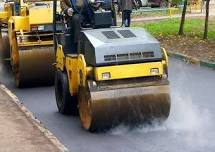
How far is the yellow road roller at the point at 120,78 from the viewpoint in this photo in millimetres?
8758

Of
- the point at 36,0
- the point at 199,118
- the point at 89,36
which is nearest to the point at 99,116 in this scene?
the point at 89,36

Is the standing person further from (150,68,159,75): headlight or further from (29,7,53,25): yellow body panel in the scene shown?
(150,68,159,75): headlight

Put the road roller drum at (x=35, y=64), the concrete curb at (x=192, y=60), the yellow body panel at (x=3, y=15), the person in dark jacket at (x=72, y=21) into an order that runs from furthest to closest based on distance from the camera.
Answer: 1. the yellow body panel at (x=3, y=15)
2. the concrete curb at (x=192, y=60)
3. the road roller drum at (x=35, y=64)
4. the person in dark jacket at (x=72, y=21)

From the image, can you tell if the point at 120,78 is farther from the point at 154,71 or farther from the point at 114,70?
the point at 154,71

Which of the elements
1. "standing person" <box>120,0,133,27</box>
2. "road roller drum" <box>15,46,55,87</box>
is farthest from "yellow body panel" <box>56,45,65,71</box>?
"standing person" <box>120,0,133,27</box>

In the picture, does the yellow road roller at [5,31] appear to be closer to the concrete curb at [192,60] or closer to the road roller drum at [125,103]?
the concrete curb at [192,60]

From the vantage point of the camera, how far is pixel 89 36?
29.8 ft

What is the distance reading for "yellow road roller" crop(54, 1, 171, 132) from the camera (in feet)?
28.7

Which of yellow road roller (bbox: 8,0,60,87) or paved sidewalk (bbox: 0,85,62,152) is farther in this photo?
yellow road roller (bbox: 8,0,60,87)

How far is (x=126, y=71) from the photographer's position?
28.9 feet

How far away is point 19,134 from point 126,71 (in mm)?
1822

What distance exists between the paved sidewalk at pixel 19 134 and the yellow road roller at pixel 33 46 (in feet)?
7.69

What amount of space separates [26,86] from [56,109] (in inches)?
98.3

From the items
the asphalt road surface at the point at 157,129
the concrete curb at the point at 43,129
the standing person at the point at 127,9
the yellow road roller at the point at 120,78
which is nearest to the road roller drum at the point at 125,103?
the yellow road roller at the point at 120,78
